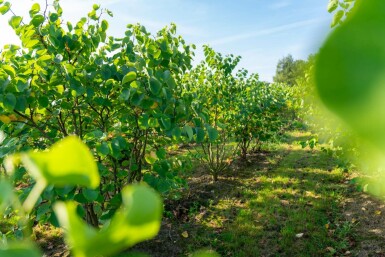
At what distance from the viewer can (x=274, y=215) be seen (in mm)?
5977

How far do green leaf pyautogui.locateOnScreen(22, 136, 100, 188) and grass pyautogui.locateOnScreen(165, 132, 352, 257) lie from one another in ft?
16.4

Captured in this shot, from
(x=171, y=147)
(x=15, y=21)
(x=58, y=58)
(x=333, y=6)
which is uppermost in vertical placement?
(x=15, y=21)

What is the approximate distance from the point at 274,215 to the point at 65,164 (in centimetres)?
619

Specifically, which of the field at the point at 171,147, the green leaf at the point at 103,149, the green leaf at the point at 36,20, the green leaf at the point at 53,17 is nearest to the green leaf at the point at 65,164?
the field at the point at 171,147

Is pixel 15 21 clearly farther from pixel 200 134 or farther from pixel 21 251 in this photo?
pixel 21 251

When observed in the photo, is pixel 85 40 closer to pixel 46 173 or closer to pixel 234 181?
pixel 46 173

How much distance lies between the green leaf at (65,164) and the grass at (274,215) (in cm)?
501

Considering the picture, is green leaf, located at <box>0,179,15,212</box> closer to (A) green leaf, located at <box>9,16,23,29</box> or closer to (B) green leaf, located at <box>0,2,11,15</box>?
(A) green leaf, located at <box>9,16,23,29</box>

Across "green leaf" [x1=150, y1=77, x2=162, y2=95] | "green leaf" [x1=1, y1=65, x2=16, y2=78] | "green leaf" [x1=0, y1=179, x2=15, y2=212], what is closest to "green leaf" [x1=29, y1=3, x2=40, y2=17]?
"green leaf" [x1=1, y1=65, x2=16, y2=78]

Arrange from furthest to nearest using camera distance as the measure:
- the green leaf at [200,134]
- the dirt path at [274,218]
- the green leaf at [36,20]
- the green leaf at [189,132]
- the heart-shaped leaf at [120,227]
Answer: the dirt path at [274,218] → the green leaf at [36,20] → the green leaf at [200,134] → the green leaf at [189,132] → the heart-shaped leaf at [120,227]

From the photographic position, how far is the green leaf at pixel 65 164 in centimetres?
16

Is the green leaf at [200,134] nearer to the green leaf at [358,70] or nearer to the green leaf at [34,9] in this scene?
Result: the green leaf at [34,9]

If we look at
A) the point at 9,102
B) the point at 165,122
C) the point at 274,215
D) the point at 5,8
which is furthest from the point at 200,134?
the point at 274,215

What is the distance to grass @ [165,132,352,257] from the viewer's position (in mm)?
4961
